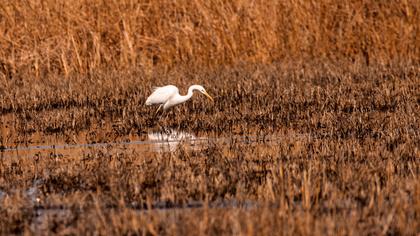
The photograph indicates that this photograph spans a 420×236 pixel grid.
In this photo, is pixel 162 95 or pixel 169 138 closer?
pixel 169 138

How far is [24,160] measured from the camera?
6.48 meters

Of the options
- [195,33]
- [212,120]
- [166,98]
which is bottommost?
[212,120]

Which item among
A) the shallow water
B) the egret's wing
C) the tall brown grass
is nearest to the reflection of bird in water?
the shallow water

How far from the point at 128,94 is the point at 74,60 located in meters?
3.04

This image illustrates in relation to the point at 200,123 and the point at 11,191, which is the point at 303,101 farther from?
the point at 11,191

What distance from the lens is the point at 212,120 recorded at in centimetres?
835

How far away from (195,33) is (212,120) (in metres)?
5.93

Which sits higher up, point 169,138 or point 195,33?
point 195,33

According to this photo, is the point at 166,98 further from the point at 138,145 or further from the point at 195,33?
the point at 195,33

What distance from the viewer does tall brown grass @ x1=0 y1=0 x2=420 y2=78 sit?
44.5 ft

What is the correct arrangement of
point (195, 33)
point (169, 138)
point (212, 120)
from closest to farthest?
point (169, 138)
point (212, 120)
point (195, 33)

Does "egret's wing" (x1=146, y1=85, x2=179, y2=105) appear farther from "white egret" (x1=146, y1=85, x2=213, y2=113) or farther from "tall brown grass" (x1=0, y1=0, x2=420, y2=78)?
"tall brown grass" (x1=0, y1=0, x2=420, y2=78)

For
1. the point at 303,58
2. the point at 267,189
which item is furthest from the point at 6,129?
the point at 303,58

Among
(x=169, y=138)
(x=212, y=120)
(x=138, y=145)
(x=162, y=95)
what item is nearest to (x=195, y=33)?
(x=162, y=95)
